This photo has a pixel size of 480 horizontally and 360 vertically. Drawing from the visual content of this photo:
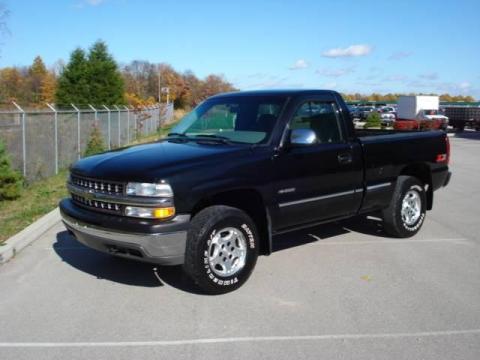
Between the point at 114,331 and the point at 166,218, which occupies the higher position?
the point at 166,218

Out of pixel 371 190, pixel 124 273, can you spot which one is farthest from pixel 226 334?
pixel 371 190

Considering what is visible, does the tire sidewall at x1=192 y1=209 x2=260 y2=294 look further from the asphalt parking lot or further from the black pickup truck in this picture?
the asphalt parking lot

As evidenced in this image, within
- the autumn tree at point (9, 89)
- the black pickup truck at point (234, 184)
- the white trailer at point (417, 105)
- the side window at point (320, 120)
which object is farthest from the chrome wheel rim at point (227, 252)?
the white trailer at point (417, 105)

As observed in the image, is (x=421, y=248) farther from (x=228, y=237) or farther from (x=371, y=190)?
(x=228, y=237)

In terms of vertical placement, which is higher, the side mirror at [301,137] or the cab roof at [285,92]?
the cab roof at [285,92]

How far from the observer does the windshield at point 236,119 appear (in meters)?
5.64

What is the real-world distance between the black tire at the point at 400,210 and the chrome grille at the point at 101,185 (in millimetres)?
3767

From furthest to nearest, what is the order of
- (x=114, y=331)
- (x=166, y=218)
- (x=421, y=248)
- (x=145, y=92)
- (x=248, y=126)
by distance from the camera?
(x=145, y=92)
(x=421, y=248)
(x=248, y=126)
(x=166, y=218)
(x=114, y=331)

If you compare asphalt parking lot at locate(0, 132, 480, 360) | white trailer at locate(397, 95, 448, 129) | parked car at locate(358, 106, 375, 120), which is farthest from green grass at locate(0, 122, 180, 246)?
parked car at locate(358, 106, 375, 120)

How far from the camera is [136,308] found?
4828 millimetres

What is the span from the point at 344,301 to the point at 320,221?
1285mm

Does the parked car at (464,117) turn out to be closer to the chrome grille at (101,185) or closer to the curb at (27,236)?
the curb at (27,236)

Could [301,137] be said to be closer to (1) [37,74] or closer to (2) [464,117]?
(2) [464,117]

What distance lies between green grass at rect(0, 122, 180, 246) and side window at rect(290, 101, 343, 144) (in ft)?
13.4
